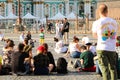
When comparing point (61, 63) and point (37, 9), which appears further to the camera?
point (37, 9)

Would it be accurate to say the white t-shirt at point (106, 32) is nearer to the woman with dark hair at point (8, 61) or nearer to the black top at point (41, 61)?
the black top at point (41, 61)

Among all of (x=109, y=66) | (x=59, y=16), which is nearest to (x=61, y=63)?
(x=109, y=66)

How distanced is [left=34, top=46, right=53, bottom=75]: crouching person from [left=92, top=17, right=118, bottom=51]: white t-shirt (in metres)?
3.76

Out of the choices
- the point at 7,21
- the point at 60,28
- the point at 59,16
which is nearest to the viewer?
the point at 60,28

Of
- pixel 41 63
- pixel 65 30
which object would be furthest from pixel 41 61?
pixel 65 30

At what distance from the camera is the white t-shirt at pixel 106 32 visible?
9141 mm

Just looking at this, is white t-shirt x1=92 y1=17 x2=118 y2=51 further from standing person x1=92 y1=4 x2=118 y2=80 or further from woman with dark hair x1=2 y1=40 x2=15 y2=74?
woman with dark hair x1=2 y1=40 x2=15 y2=74

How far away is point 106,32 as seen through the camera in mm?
9188

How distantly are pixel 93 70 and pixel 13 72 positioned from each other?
7.80 feet

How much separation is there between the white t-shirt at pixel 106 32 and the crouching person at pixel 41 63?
12.4ft

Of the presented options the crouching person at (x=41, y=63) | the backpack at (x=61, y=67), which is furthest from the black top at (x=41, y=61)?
the backpack at (x=61, y=67)

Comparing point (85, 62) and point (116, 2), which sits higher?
point (116, 2)

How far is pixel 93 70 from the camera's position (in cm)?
1388

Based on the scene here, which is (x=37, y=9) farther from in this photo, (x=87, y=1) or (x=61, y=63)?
(x=61, y=63)
